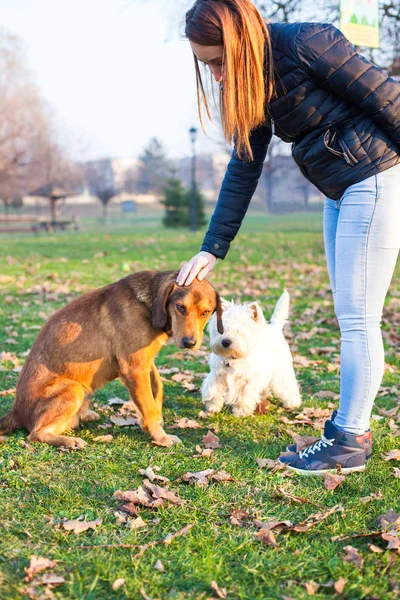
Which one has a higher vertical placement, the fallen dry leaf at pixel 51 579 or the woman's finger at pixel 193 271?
the woman's finger at pixel 193 271

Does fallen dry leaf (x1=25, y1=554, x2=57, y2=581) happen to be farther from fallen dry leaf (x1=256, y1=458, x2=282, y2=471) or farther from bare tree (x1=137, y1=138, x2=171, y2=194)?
bare tree (x1=137, y1=138, x2=171, y2=194)

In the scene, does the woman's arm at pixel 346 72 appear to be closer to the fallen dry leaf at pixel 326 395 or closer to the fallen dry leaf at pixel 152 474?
the fallen dry leaf at pixel 152 474

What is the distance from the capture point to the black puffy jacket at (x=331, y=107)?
293 centimetres

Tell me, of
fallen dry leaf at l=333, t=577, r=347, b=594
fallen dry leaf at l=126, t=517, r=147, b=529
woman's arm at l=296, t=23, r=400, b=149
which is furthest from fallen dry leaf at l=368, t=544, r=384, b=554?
woman's arm at l=296, t=23, r=400, b=149

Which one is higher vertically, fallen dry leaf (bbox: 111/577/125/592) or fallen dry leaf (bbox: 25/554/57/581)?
fallen dry leaf (bbox: 25/554/57/581)

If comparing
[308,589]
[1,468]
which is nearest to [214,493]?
[308,589]

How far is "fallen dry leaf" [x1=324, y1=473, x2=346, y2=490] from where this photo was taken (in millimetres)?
3297

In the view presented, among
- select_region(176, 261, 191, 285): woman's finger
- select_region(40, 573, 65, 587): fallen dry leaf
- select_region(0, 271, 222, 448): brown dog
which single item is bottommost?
select_region(40, 573, 65, 587): fallen dry leaf

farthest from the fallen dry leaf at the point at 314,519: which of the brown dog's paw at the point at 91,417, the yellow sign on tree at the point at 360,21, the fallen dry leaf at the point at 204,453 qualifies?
the yellow sign on tree at the point at 360,21

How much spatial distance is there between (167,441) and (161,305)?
99cm

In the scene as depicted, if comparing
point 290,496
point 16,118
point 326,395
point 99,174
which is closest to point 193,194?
point 16,118

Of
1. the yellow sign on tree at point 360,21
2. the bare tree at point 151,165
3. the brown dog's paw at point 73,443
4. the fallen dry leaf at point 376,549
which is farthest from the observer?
the bare tree at point 151,165

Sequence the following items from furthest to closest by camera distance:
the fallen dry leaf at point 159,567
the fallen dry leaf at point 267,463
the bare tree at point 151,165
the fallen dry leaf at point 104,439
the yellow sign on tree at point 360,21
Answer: the bare tree at point 151,165
the yellow sign on tree at point 360,21
the fallen dry leaf at point 104,439
the fallen dry leaf at point 267,463
the fallen dry leaf at point 159,567

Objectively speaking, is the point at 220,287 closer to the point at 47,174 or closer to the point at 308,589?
the point at 308,589
